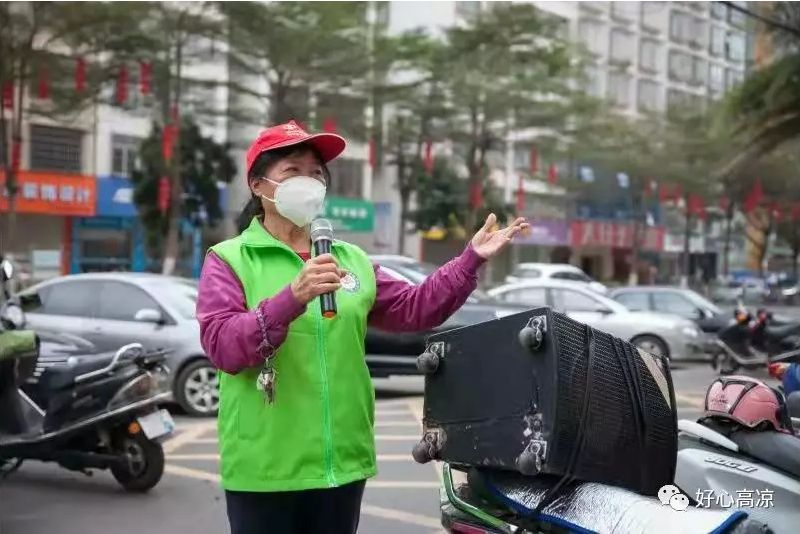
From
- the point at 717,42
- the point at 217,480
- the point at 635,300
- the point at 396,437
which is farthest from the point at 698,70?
the point at 217,480

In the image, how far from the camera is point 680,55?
152 feet

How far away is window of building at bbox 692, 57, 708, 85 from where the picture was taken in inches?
1816

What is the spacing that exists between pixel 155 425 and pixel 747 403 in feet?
11.6

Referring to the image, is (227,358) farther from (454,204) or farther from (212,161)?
(454,204)

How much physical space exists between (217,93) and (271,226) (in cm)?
2615

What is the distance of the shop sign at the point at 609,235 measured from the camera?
140 feet

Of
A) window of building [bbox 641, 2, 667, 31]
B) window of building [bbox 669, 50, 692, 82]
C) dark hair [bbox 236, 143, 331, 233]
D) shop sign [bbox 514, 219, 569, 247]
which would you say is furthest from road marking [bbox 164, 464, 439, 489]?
window of building [bbox 669, 50, 692, 82]

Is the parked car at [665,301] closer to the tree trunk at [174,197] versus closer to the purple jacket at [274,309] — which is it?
the purple jacket at [274,309]

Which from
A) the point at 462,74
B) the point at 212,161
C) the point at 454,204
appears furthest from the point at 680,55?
the point at 212,161

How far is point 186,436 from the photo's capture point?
7.47 metres

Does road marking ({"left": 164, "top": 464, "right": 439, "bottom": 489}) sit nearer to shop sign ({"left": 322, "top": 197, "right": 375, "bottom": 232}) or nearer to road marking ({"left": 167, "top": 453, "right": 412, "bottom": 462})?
road marking ({"left": 167, "top": 453, "right": 412, "bottom": 462})

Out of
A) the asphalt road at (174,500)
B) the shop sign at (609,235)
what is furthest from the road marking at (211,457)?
the shop sign at (609,235)

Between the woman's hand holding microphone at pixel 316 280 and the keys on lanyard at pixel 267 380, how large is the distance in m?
0.24

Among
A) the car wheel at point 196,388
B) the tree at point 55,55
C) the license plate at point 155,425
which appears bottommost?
the car wheel at point 196,388
